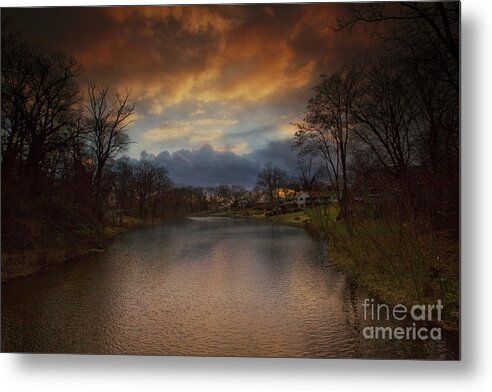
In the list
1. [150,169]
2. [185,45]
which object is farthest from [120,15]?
[150,169]

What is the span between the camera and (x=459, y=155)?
293 centimetres

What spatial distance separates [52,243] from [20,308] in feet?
1.71

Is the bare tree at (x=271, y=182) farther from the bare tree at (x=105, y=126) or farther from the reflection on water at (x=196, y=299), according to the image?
the bare tree at (x=105, y=126)

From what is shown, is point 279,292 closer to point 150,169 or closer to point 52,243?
point 150,169

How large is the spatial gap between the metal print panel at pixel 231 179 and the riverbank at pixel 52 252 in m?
0.01

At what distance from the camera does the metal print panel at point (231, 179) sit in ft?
9.80

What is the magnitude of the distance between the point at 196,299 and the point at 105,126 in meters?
1.45

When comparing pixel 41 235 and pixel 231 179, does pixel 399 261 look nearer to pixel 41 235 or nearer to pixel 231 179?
pixel 231 179

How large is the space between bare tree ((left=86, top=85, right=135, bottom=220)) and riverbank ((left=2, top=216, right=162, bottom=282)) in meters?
0.17

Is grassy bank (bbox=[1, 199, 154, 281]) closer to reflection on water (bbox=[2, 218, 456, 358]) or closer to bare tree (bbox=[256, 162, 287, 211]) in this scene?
reflection on water (bbox=[2, 218, 456, 358])

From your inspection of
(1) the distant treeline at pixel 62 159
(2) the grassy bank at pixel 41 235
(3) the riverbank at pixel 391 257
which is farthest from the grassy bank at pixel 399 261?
(2) the grassy bank at pixel 41 235

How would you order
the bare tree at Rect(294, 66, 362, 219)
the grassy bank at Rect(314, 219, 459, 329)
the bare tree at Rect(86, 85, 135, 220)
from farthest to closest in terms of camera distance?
the bare tree at Rect(86, 85, 135, 220)
the bare tree at Rect(294, 66, 362, 219)
the grassy bank at Rect(314, 219, 459, 329)

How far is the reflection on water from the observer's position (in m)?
3.00

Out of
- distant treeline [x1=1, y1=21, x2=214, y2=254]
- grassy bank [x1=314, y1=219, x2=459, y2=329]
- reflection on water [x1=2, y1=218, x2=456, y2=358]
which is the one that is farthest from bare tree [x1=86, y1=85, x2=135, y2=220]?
grassy bank [x1=314, y1=219, x2=459, y2=329]
